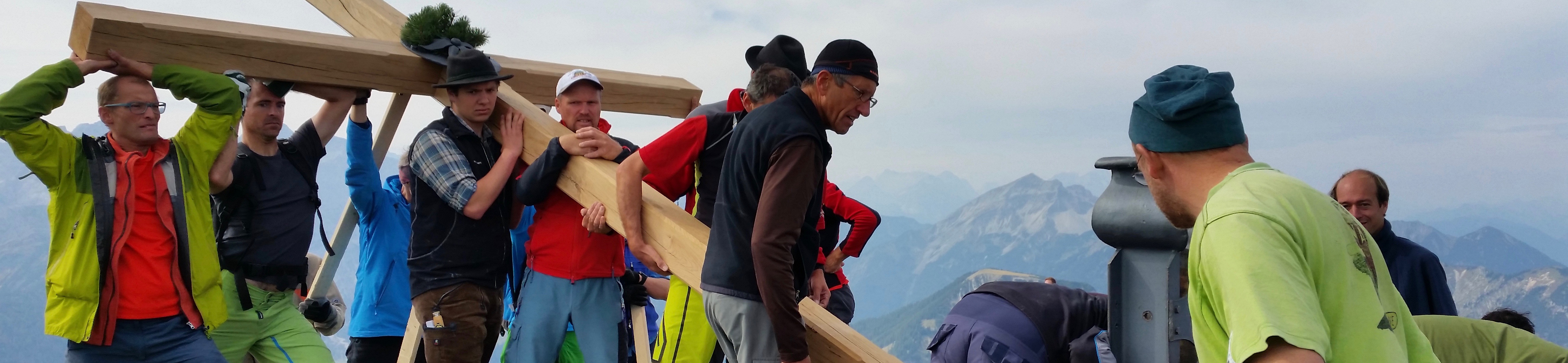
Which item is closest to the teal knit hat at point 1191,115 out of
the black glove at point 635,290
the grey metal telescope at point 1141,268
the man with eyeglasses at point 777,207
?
the grey metal telescope at point 1141,268

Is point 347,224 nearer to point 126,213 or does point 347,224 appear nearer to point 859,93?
point 126,213

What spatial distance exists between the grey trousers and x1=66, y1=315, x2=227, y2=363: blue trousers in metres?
2.10

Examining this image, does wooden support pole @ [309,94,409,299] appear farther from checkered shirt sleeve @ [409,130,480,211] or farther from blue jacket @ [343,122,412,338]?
checkered shirt sleeve @ [409,130,480,211]

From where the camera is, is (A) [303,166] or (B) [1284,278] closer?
(B) [1284,278]

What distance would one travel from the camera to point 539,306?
3938 millimetres

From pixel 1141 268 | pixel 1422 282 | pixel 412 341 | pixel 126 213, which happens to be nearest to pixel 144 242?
pixel 126 213

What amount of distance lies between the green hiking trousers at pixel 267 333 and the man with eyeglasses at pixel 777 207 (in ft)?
6.60

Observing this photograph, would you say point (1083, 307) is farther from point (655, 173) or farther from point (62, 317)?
point (62, 317)

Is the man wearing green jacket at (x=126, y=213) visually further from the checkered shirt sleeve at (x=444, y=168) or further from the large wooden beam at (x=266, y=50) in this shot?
the checkered shirt sleeve at (x=444, y=168)

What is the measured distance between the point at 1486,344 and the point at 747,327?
7.92ft

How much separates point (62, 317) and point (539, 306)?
163cm

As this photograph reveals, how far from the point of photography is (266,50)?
3.81 metres

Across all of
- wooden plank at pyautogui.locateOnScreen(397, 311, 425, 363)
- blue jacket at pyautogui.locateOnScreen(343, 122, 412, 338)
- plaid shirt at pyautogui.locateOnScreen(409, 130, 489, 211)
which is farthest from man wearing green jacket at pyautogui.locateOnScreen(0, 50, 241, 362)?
blue jacket at pyautogui.locateOnScreen(343, 122, 412, 338)

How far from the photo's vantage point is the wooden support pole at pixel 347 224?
478 cm
